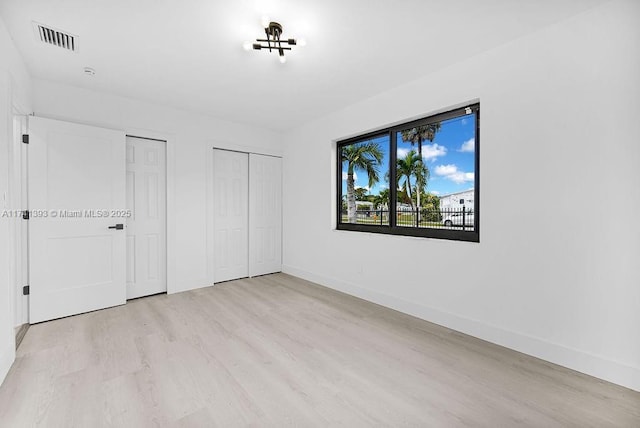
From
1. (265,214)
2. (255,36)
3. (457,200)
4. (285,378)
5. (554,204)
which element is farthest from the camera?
(265,214)

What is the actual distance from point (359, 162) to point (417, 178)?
97 centimetres

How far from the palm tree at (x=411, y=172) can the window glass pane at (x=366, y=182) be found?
8.0 inches

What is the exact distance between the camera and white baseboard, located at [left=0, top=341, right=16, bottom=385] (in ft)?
6.26

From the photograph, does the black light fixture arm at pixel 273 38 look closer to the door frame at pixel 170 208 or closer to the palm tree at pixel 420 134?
the palm tree at pixel 420 134

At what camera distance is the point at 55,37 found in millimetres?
2271

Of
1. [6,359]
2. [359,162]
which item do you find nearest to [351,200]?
[359,162]

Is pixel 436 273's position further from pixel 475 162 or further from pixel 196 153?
pixel 196 153

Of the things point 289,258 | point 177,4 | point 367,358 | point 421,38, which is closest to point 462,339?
point 367,358

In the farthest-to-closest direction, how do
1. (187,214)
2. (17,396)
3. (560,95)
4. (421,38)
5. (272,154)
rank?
1. (272,154)
2. (187,214)
3. (421,38)
4. (560,95)
5. (17,396)

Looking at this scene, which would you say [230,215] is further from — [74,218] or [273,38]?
[273,38]

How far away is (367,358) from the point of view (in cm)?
222

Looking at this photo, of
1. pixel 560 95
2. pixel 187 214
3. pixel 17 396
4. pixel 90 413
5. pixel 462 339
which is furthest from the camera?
pixel 187 214

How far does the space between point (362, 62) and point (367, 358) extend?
8.35 feet

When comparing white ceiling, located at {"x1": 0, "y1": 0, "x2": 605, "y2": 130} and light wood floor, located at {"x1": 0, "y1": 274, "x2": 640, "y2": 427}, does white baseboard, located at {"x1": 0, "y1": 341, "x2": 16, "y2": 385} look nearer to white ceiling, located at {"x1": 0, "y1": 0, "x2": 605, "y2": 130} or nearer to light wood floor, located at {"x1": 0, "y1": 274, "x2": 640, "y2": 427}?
light wood floor, located at {"x1": 0, "y1": 274, "x2": 640, "y2": 427}
